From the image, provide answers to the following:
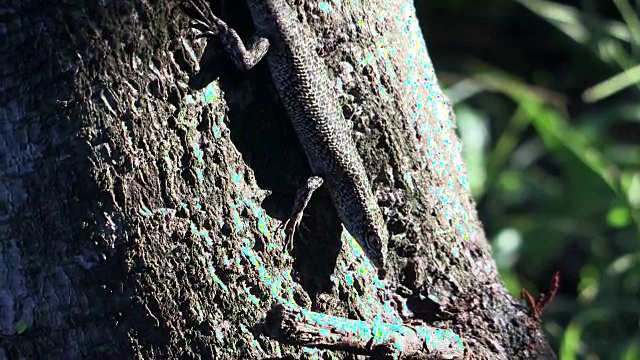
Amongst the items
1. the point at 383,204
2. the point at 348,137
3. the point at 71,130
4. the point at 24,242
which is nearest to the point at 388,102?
the point at 348,137

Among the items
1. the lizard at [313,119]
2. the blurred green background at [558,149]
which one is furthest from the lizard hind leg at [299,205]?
the blurred green background at [558,149]

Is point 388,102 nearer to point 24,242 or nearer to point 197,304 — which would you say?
point 197,304

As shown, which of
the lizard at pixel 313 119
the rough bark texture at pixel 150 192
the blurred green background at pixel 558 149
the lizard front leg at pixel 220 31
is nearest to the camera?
the rough bark texture at pixel 150 192

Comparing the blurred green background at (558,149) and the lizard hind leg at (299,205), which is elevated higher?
the blurred green background at (558,149)

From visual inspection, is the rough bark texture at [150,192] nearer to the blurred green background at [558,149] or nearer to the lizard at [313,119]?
the lizard at [313,119]

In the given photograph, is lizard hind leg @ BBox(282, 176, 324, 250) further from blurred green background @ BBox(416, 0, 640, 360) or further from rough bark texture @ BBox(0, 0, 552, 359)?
blurred green background @ BBox(416, 0, 640, 360)

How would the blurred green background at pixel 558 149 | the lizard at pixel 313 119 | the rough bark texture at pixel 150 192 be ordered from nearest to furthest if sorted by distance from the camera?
the rough bark texture at pixel 150 192 < the lizard at pixel 313 119 < the blurred green background at pixel 558 149

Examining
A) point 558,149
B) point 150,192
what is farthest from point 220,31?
point 558,149
